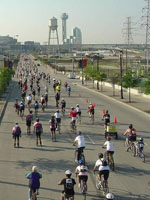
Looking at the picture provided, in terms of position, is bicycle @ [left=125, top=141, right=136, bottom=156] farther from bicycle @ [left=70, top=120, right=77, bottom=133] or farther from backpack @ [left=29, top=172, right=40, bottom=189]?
backpack @ [left=29, top=172, right=40, bottom=189]

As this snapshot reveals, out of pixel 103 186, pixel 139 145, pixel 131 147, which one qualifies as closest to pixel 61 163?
pixel 139 145

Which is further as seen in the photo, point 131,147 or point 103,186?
point 131,147

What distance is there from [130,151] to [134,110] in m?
15.0

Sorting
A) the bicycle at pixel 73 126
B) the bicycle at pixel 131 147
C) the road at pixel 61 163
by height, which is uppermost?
the bicycle at pixel 73 126

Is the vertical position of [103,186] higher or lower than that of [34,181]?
lower

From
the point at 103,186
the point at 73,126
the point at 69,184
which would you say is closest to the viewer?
the point at 69,184

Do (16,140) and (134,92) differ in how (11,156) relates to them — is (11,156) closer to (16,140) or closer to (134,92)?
(16,140)

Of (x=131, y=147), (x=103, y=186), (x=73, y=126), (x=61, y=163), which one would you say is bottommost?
(x=61, y=163)

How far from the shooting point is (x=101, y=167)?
11305 mm

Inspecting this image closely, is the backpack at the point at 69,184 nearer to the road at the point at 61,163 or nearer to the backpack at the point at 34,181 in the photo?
the backpack at the point at 34,181

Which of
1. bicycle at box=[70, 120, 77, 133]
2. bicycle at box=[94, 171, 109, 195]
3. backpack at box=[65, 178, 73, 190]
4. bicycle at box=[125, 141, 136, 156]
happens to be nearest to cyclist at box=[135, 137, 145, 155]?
bicycle at box=[125, 141, 136, 156]

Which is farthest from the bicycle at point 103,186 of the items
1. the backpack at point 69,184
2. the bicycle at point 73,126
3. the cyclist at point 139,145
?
the bicycle at point 73,126

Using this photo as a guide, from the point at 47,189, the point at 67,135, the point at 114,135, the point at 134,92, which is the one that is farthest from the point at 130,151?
the point at 134,92

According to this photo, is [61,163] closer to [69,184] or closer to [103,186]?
[103,186]
